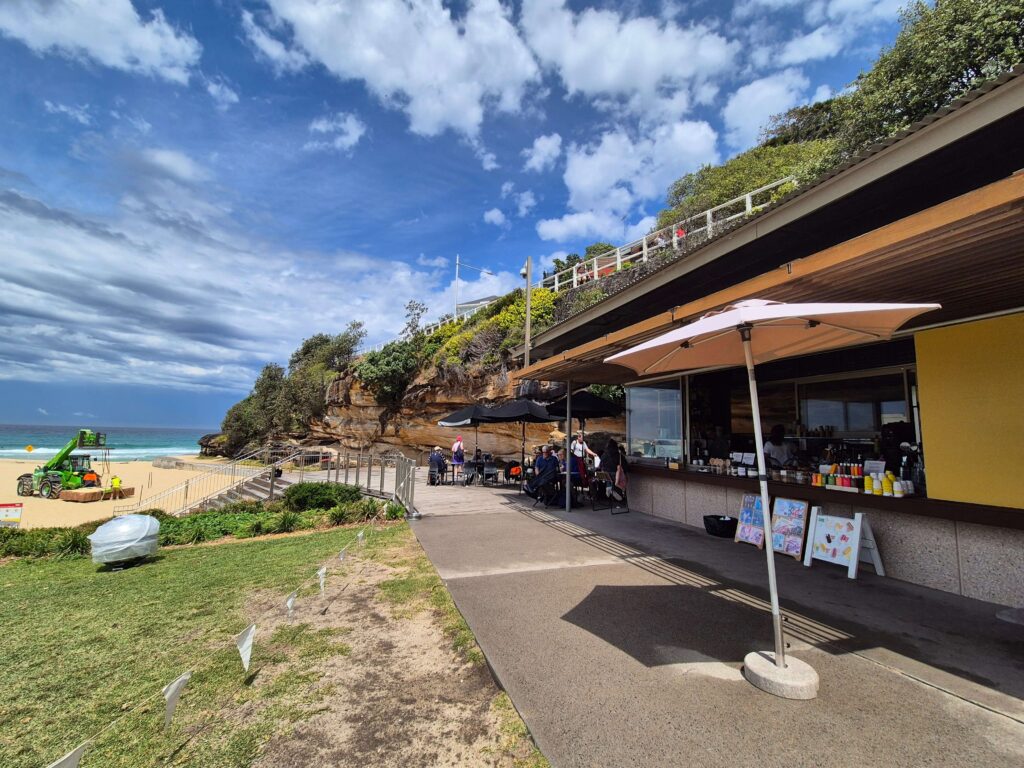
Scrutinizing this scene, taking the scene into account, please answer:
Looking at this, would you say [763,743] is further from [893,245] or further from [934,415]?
[934,415]

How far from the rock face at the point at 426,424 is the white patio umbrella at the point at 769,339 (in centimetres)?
1197

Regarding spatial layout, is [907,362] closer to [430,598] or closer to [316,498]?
[430,598]

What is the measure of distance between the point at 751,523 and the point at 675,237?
15.4 meters

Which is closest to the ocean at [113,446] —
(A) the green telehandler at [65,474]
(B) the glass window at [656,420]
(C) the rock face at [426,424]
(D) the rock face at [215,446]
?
(A) the green telehandler at [65,474]

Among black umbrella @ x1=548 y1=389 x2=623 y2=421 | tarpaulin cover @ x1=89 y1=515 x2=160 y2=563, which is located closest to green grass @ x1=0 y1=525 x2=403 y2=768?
tarpaulin cover @ x1=89 y1=515 x2=160 y2=563

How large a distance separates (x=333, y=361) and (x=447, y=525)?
106 ft

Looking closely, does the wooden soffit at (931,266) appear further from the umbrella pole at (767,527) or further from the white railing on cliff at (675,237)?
the white railing on cliff at (675,237)

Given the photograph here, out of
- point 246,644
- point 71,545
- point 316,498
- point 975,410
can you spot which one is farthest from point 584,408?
point 71,545

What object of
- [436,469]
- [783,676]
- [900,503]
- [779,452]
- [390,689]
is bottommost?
[390,689]

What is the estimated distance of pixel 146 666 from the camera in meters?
3.41

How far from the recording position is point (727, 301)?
4.76 meters

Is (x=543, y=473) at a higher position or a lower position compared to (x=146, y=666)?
higher

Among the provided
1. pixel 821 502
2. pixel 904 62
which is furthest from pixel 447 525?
pixel 904 62

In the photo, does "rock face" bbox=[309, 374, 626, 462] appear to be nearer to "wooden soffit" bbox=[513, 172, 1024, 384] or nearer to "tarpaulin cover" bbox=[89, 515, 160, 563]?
"tarpaulin cover" bbox=[89, 515, 160, 563]
